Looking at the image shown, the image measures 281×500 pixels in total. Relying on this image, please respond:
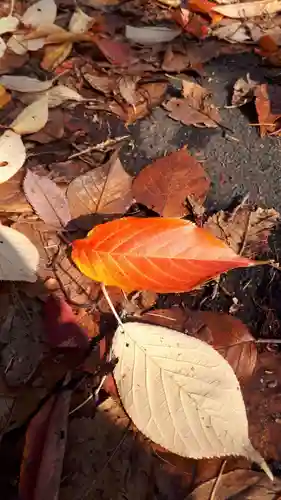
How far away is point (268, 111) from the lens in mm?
1254

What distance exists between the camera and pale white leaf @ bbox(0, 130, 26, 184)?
42.3 inches

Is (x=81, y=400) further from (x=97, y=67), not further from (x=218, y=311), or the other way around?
(x=97, y=67)

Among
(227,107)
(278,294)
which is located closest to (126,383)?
(278,294)

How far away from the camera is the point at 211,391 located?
0.85 metres

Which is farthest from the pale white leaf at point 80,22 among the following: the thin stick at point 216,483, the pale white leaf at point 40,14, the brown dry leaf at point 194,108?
the thin stick at point 216,483

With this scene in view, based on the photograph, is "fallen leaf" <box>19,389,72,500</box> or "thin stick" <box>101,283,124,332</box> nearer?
"fallen leaf" <box>19,389,72,500</box>

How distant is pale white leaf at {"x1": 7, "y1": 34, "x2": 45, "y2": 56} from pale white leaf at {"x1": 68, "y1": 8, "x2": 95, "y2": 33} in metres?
0.09

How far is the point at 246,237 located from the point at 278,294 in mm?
115

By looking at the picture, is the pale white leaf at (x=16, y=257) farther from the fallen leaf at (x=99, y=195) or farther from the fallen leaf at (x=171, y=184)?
the fallen leaf at (x=171, y=184)

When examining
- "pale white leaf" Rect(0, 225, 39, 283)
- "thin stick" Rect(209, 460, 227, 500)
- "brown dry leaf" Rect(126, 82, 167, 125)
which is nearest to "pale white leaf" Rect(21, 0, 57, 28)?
"brown dry leaf" Rect(126, 82, 167, 125)

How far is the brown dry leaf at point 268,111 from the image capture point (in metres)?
1.24

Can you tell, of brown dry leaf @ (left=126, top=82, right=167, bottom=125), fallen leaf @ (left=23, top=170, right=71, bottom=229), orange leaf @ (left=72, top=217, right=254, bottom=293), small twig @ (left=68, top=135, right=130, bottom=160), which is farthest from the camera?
brown dry leaf @ (left=126, top=82, right=167, bottom=125)

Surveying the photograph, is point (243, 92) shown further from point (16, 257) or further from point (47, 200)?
point (16, 257)

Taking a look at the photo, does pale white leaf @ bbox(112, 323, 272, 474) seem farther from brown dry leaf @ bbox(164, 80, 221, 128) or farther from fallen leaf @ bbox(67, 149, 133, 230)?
brown dry leaf @ bbox(164, 80, 221, 128)
